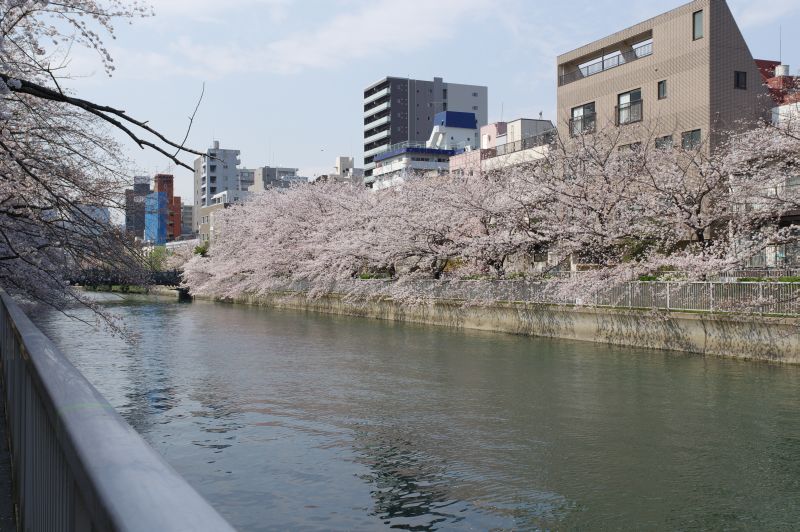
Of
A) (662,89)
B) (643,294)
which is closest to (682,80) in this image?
(662,89)

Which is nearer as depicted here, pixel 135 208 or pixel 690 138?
pixel 135 208

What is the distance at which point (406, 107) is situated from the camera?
99.3 m

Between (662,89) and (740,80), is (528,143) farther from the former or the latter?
(740,80)

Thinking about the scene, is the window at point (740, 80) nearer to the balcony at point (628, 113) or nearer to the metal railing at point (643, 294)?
the balcony at point (628, 113)

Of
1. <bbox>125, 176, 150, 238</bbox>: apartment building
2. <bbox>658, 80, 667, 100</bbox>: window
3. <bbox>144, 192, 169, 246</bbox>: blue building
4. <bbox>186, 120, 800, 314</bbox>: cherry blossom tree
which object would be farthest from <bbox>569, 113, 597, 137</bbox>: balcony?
<bbox>125, 176, 150, 238</bbox>: apartment building

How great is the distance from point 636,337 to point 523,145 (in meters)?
19.9

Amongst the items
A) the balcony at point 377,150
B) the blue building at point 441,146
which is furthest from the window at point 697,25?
the balcony at point 377,150

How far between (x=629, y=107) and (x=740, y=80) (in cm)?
470

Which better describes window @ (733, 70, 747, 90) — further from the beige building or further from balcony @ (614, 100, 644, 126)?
balcony @ (614, 100, 644, 126)

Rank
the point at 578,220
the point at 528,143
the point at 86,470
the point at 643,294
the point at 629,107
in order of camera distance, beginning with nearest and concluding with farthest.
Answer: the point at 86,470 < the point at 643,294 < the point at 578,220 < the point at 629,107 < the point at 528,143

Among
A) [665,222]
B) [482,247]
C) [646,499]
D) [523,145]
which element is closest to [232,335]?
[482,247]

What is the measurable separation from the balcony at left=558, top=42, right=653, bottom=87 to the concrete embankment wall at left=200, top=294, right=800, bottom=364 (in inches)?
497

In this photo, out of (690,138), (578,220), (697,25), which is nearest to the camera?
(578,220)

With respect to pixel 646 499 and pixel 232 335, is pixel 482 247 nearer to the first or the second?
pixel 232 335
